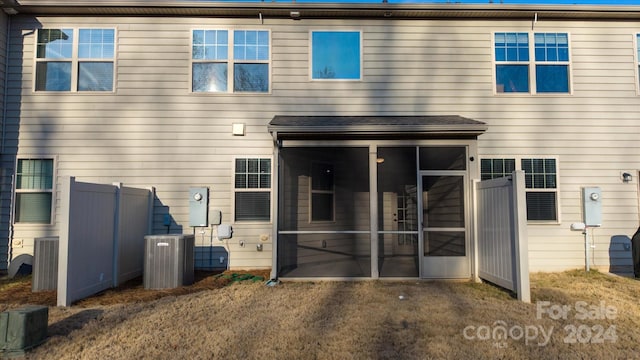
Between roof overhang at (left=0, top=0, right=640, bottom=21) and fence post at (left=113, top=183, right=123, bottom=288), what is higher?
roof overhang at (left=0, top=0, right=640, bottom=21)

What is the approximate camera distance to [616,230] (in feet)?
23.0

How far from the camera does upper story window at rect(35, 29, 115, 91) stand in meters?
7.14

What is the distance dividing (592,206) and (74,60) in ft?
34.3

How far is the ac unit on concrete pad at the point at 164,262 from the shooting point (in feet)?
18.5

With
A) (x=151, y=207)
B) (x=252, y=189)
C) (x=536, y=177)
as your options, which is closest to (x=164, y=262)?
(x=151, y=207)

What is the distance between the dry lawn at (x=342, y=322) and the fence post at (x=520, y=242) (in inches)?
8.4

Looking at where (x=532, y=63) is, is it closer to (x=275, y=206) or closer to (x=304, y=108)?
(x=304, y=108)

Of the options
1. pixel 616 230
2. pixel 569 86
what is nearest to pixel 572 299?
pixel 616 230

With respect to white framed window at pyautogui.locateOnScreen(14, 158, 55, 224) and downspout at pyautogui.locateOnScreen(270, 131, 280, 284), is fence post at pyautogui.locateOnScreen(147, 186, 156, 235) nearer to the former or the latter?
white framed window at pyautogui.locateOnScreen(14, 158, 55, 224)

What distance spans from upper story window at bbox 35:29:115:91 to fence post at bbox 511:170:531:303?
293 inches

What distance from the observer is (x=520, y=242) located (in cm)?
486

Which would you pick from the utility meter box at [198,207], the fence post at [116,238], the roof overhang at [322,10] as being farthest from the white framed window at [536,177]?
the fence post at [116,238]

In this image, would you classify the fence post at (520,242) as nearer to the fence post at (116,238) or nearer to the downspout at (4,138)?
the fence post at (116,238)

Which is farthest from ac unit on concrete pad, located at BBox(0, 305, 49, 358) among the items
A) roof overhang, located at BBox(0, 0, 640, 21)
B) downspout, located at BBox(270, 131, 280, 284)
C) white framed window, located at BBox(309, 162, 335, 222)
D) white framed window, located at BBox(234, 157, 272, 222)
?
roof overhang, located at BBox(0, 0, 640, 21)
